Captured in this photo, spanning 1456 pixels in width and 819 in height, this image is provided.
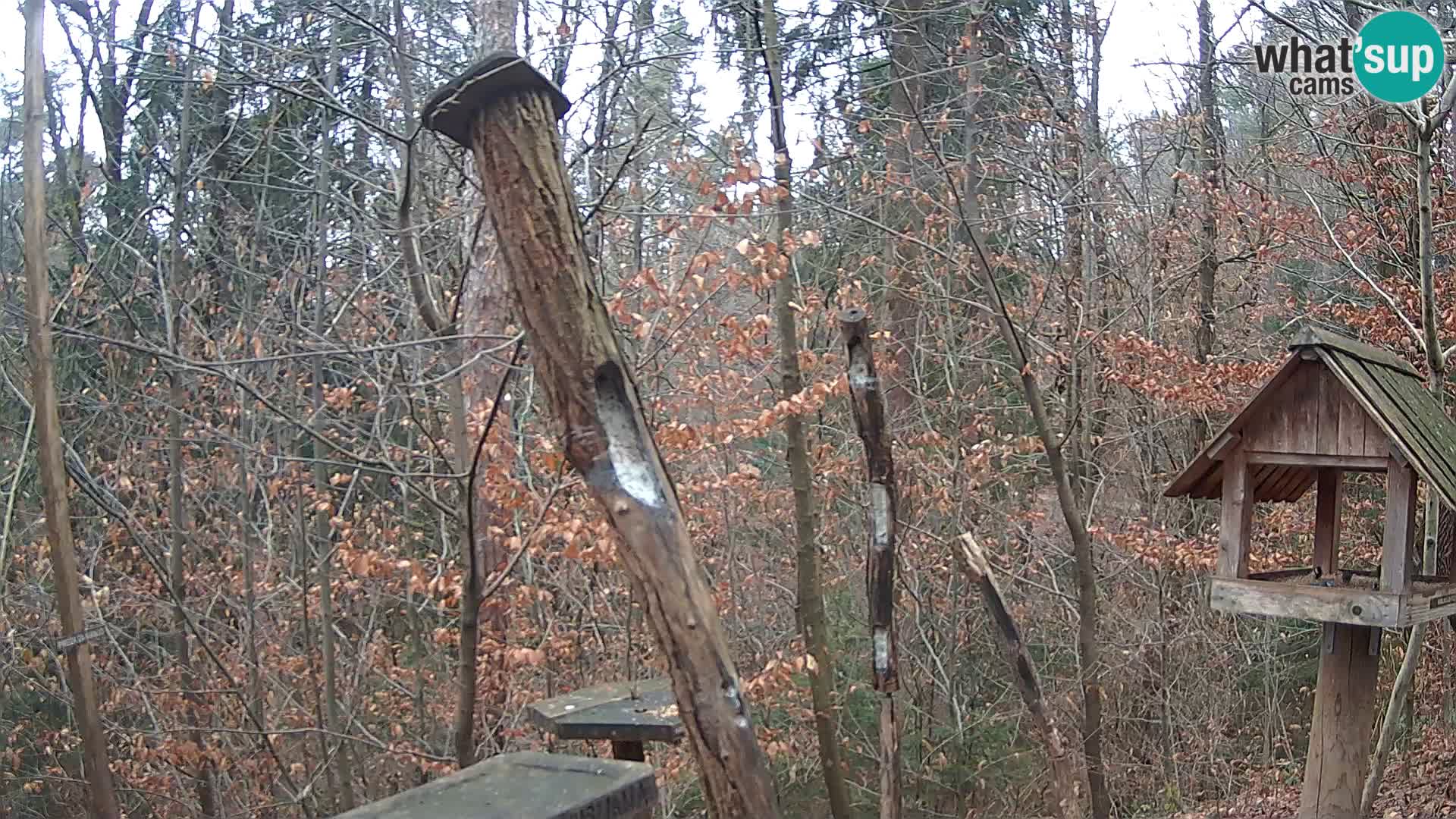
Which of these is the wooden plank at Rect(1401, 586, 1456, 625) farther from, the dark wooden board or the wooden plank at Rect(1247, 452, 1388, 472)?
the dark wooden board

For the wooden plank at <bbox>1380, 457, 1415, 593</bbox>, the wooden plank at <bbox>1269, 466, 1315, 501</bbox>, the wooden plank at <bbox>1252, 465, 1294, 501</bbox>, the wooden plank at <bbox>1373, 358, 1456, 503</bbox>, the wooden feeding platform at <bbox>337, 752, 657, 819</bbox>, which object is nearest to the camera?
the wooden feeding platform at <bbox>337, 752, 657, 819</bbox>

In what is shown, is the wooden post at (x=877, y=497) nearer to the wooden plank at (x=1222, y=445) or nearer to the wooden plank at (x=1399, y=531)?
the wooden plank at (x=1222, y=445)

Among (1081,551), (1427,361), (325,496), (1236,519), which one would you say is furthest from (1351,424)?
(325,496)

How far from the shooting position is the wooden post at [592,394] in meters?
3.06

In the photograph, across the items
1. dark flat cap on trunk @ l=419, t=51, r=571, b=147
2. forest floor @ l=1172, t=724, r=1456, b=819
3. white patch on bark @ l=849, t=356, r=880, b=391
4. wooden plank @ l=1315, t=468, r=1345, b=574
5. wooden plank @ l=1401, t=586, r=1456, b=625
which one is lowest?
forest floor @ l=1172, t=724, r=1456, b=819

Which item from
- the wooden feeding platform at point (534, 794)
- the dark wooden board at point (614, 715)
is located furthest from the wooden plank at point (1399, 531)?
the wooden feeding platform at point (534, 794)

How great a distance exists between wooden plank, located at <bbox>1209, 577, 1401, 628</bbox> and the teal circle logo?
284cm

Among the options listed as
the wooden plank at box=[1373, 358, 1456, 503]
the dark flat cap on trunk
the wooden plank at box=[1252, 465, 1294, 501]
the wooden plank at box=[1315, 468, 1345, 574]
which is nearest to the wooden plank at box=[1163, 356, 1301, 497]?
the wooden plank at box=[1252, 465, 1294, 501]

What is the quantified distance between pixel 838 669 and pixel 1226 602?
236 inches

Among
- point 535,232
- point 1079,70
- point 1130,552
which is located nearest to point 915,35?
point 1079,70

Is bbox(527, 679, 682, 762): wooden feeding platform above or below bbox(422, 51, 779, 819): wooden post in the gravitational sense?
below

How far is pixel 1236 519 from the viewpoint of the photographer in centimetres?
415

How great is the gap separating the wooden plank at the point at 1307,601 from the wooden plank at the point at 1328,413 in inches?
19.2

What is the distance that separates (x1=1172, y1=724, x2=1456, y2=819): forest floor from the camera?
24.9ft
